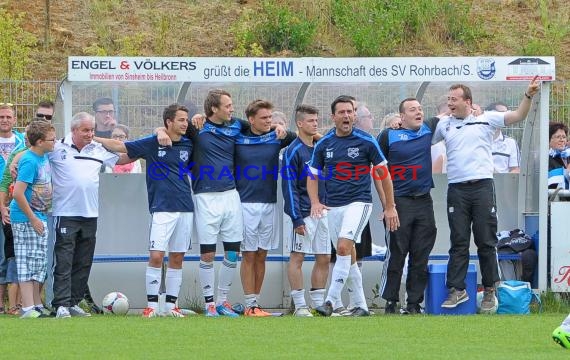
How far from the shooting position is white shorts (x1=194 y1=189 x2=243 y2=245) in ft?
43.6

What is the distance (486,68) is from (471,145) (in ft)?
3.44

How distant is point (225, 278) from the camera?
13.5 m

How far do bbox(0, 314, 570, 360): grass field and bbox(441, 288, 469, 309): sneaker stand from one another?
51 centimetres

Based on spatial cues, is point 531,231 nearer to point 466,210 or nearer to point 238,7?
point 466,210

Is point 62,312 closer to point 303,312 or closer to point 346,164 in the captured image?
point 303,312

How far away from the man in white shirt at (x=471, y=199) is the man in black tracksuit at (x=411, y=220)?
0.85 feet

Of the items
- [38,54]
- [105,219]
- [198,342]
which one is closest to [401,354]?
[198,342]

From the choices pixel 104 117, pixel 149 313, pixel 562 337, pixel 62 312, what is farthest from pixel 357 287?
pixel 562 337

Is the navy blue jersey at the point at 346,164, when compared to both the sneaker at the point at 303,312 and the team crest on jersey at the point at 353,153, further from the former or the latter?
the sneaker at the point at 303,312

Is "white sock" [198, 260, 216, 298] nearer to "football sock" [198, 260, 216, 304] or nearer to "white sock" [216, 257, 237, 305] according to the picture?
"football sock" [198, 260, 216, 304]

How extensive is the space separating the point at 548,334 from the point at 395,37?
50.7 ft

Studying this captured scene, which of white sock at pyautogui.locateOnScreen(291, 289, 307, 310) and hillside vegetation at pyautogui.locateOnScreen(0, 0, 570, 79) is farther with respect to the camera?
hillside vegetation at pyautogui.locateOnScreen(0, 0, 570, 79)

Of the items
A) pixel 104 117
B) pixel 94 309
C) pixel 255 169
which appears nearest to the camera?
pixel 255 169

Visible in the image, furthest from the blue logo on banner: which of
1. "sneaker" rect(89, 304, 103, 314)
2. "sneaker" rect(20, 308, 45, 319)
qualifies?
"sneaker" rect(20, 308, 45, 319)
